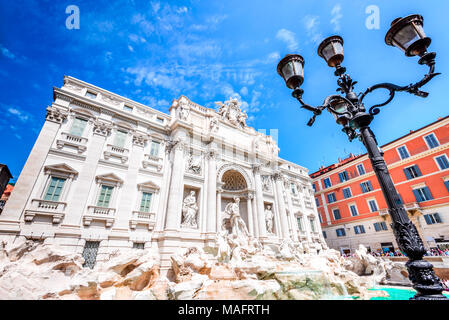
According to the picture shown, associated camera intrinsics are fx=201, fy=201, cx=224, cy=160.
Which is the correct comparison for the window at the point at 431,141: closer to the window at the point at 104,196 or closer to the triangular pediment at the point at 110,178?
the triangular pediment at the point at 110,178

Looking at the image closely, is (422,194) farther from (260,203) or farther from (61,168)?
(61,168)

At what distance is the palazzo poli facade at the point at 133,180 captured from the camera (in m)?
9.95

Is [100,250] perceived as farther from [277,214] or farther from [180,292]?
[277,214]

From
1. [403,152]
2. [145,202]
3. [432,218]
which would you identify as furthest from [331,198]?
[145,202]

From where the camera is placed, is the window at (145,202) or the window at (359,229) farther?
the window at (359,229)

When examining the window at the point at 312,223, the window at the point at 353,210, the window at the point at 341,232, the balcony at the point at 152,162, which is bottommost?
the window at the point at 341,232

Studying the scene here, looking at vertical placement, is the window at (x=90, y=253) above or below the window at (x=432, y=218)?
below

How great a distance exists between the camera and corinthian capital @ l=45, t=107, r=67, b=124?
36.7ft

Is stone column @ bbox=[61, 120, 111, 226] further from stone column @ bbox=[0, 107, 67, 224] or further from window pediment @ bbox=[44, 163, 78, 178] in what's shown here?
stone column @ bbox=[0, 107, 67, 224]

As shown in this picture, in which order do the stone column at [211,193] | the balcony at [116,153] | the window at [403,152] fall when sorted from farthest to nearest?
the window at [403,152], the stone column at [211,193], the balcony at [116,153]

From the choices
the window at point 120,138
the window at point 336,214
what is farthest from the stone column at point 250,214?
the window at point 336,214

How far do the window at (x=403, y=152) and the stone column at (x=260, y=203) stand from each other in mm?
15781

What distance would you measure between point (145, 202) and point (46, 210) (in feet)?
15.4
